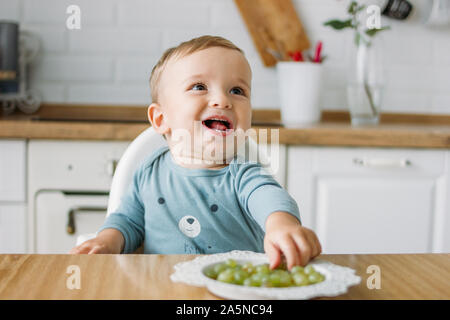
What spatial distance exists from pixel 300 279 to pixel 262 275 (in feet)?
0.12

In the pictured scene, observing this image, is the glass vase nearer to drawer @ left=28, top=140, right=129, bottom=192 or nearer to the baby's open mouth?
drawer @ left=28, top=140, right=129, bottom=192

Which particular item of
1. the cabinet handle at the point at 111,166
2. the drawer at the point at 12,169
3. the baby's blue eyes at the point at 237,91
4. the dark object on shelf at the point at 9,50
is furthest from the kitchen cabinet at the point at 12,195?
the baby's blue eyes at the point at 237,91

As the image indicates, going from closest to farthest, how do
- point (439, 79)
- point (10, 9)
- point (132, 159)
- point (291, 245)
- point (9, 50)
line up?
1. point (291, 245)
2. point (132, 159)
3. point (9, 50)
4. point (10, 9)
5. point (439, 79)

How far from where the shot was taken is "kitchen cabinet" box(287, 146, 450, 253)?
5.48ft

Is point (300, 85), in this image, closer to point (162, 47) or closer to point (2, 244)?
point (162, 47)

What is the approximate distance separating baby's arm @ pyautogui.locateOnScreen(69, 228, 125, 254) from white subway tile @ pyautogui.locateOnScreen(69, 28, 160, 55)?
4.45 feet

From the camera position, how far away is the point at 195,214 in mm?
938

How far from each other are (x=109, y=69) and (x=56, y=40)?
8.8 inches

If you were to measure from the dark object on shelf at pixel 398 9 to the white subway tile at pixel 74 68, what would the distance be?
1048 mm

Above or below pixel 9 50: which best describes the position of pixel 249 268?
below

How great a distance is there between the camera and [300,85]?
1961 millimetres

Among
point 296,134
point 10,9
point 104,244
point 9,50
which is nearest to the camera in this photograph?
point 104,244

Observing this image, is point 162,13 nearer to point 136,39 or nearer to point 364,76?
point 136,39

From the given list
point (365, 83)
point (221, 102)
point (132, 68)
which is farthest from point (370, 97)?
point (221, 102)
